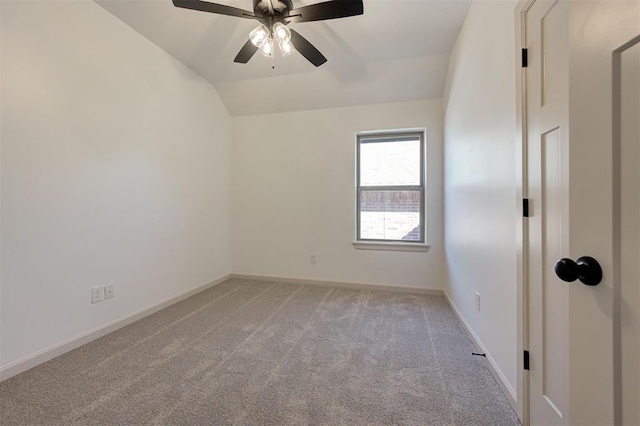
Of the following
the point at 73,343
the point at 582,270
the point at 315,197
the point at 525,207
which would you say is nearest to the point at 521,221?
the point at 525,207

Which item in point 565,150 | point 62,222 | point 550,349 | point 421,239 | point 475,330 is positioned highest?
point 565,150

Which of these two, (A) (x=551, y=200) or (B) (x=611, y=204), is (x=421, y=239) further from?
(B) (x=611, y=204)

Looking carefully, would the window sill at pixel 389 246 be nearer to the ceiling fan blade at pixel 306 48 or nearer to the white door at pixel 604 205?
the ceiling fan blade at pixel 306 48

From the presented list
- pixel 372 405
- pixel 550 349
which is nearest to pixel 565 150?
pixel 550 349

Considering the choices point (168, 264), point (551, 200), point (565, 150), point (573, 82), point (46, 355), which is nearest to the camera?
point (573, 82)

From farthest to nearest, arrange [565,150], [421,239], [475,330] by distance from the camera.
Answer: [421,239] < [475,330] < [565,150]

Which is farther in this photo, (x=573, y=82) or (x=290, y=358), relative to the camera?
(x=290, y=358)

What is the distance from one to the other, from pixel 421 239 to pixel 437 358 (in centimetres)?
179

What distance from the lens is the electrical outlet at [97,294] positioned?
2140 mm

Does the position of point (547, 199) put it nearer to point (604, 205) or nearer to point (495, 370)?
point (604, 205)

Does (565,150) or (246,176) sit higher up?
(246,176)

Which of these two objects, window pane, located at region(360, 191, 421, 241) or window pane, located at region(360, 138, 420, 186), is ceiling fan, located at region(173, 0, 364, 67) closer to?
window pane, located at region(360, 138, 420, 186)

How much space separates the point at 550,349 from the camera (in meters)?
1.10

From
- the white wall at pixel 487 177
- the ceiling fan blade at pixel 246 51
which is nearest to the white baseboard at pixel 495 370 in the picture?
the white wall at pixel 487 177
